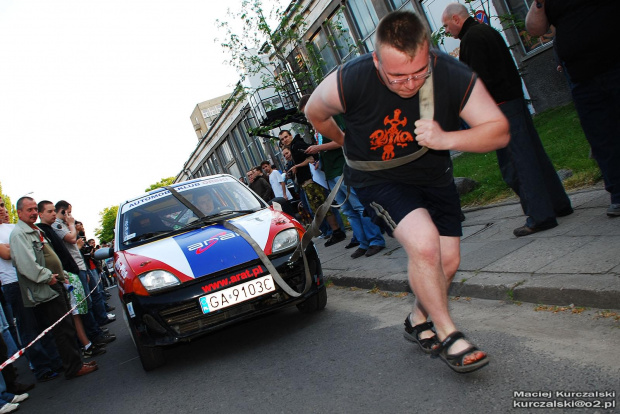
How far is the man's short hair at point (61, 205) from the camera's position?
8.32 metres

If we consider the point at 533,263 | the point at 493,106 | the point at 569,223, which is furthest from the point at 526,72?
the point at 493,106

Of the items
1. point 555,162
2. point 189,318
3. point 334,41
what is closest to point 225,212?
point 189,318

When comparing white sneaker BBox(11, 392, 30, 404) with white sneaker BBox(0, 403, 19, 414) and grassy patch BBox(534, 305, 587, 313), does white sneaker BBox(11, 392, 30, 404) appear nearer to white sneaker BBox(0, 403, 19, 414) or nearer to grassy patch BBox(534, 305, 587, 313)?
white sneaker BBox(0, 403, 19, 414)

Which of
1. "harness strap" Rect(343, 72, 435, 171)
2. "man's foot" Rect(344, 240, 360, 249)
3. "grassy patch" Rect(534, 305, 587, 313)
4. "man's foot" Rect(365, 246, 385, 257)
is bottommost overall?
"grassy patch" Rect(534, 305, 587, 313)

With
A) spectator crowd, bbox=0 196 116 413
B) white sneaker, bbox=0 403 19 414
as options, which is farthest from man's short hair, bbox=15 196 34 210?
white sneaker, bbox=0 403 19 414

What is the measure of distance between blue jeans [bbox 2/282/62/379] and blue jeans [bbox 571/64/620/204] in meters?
5.86

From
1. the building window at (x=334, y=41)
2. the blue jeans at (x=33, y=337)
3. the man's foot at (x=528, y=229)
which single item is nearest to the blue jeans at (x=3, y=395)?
the blue jeans at (x=33, y=337)

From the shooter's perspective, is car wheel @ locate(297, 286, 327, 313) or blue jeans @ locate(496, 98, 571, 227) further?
car wheel @ locate(297, 286, 327, 313)

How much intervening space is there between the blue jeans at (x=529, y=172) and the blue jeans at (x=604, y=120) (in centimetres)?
51

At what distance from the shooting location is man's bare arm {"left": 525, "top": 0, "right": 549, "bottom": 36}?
15.1 ft

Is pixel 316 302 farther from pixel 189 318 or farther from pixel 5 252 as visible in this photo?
pixel 5 252

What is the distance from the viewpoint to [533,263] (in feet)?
13.8

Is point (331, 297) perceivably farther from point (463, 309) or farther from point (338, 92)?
point (338, 92)

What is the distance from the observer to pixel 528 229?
511 cm
